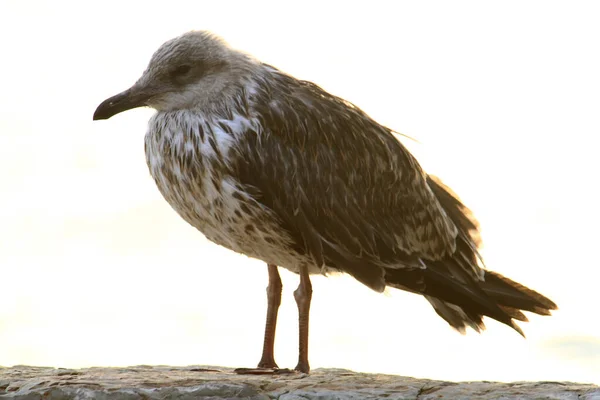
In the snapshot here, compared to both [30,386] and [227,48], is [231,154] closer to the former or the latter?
[227,48]

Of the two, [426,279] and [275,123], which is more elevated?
[275,123]

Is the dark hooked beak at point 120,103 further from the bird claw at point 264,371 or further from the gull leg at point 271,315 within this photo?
the bird claw at point 264,371

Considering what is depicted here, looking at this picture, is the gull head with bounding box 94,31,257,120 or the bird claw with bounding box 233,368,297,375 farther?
the gull head with bounding box 94,31,257,120

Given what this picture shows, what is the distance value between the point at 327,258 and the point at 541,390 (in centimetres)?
180

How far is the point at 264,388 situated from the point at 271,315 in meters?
1.15

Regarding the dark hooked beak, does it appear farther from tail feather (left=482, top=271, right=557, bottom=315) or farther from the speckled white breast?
tail feather (left=482, top=271, right=557, bottom=315)

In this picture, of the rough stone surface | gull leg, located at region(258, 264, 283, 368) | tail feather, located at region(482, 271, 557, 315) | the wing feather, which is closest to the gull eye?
the wing feather

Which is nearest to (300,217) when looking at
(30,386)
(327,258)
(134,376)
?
(327,258)

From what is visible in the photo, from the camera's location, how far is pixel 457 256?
31.8ft

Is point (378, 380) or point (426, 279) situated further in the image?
point (426, 279)

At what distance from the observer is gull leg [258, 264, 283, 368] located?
9.19m

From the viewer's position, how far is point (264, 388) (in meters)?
8.27

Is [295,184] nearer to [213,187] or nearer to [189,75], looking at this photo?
[213,187]

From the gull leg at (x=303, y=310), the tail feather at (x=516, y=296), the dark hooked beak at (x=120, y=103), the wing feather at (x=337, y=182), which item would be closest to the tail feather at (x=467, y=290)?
the tail feather at (x=516, y=296)
